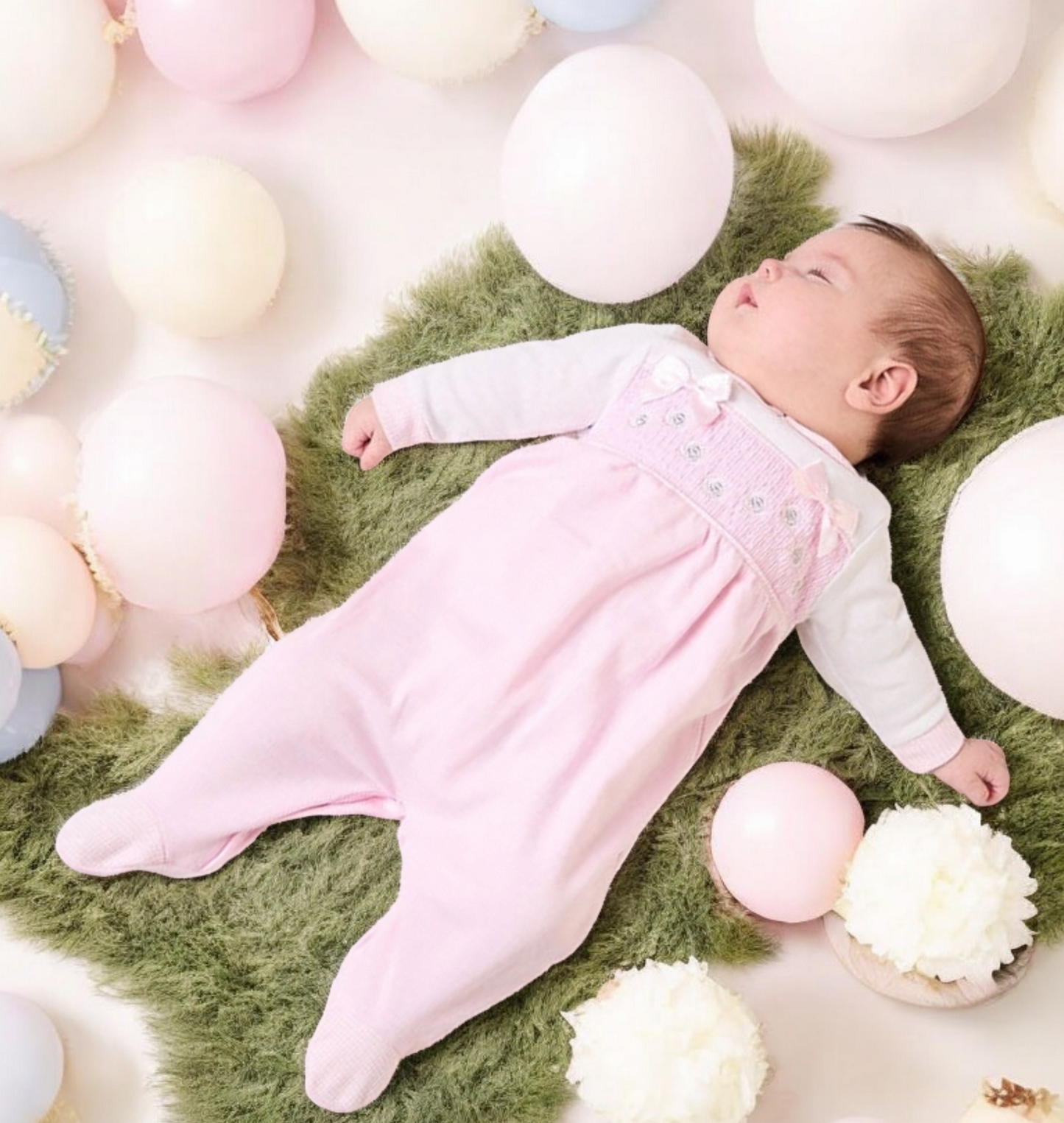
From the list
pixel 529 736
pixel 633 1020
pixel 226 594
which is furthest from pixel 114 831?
pixel 633 1020

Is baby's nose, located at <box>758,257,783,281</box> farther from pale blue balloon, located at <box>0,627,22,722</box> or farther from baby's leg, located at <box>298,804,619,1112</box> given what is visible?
pale blue balloon, located at <box>0,627,22,722</box>

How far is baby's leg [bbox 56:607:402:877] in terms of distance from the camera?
1569 mm

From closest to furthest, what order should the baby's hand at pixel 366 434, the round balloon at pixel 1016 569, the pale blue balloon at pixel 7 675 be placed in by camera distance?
the round balloon at pixel 1016 569 < the pale blue balloon at pixel 7 675 < the baby's hand at pixel 366 434

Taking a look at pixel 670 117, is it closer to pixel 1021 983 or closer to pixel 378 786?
pixel 378 786

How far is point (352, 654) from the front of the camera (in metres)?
1.59

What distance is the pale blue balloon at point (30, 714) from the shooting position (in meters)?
1.60

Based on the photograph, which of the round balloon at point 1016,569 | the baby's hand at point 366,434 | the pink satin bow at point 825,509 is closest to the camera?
the round balloon at point 1016,569

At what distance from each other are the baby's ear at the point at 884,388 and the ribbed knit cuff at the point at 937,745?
1.33 feet

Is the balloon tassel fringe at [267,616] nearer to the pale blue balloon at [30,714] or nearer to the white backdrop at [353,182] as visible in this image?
the white backdrop at [353,182]

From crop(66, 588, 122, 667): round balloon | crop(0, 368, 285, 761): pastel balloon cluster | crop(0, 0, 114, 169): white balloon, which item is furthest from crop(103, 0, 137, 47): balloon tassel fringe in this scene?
crop(66, 588, 122, 667): round balloon

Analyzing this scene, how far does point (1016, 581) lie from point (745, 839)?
0.44 metres

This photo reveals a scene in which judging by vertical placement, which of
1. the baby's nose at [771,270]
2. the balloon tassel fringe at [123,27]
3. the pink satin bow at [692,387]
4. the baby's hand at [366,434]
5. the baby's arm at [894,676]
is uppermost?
the balloon tassel fringe at [123,27]

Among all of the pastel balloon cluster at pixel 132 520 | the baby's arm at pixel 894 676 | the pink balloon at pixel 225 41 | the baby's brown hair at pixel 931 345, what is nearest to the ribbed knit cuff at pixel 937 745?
the baby's arm at pixel 894 676

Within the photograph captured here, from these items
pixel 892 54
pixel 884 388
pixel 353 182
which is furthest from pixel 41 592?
pixel 892 54
